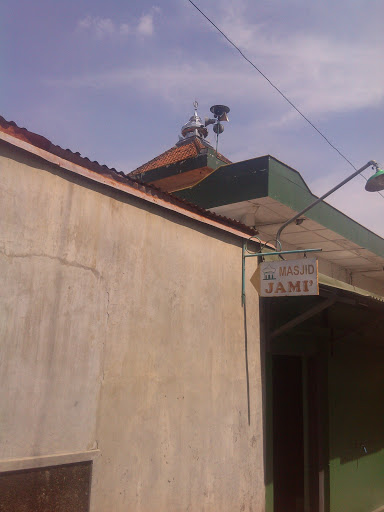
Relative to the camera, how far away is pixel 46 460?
384cm

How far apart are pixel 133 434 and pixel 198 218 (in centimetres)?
258

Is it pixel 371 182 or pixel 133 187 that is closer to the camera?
pixel 133 187

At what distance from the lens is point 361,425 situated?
31.8 feet

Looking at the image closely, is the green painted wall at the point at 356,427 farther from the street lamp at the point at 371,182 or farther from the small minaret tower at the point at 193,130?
the small minaret tower at the point at 193,130

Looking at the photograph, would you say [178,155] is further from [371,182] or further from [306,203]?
[371,182]

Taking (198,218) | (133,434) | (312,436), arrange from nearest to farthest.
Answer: (133,434)
(198,218)
(312,436)

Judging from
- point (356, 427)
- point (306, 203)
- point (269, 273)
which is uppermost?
point (306, 203)

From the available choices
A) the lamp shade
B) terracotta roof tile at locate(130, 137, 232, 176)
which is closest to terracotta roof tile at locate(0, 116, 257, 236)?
the lamp shade

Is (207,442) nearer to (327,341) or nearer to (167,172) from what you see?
(327,341)

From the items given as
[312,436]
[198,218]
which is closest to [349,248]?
[312,436]

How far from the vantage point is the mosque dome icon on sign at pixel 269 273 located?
6.11m

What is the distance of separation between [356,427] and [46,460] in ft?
24.2

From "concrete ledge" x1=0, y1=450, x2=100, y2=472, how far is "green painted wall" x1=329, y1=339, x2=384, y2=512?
5.50 metres

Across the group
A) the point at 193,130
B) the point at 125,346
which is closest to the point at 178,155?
the point at 193,130
